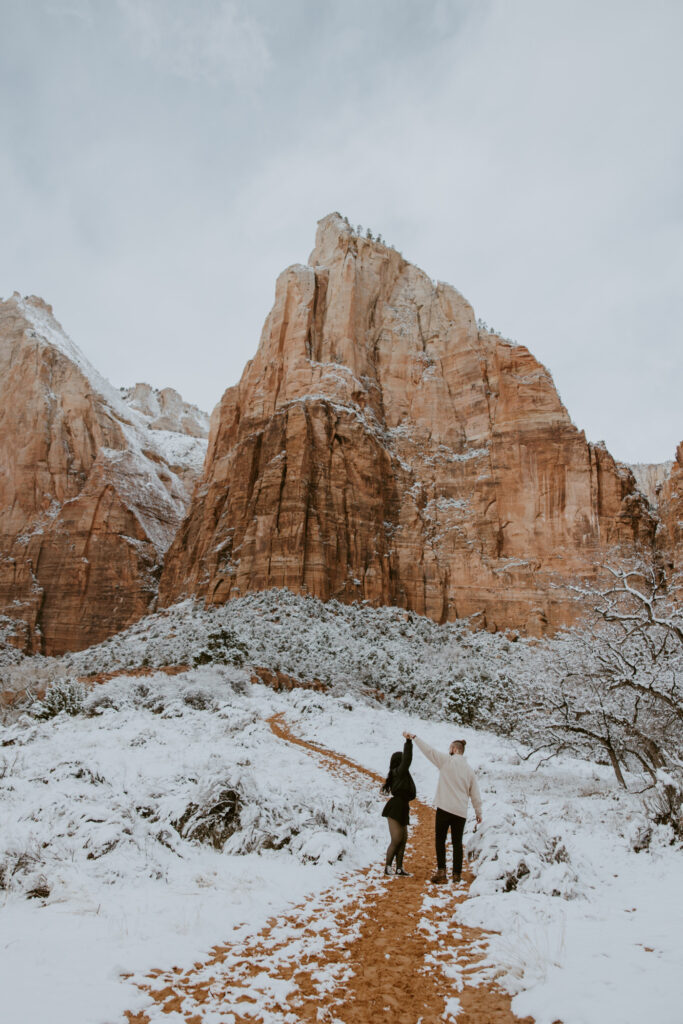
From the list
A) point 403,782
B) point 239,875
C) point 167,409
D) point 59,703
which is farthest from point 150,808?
point 167,409

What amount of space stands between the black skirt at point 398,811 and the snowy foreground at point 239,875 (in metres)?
0.80

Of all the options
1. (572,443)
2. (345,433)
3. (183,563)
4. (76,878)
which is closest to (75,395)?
(183,563)

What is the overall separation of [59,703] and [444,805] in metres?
14.5

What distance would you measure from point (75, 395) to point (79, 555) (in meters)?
21.6

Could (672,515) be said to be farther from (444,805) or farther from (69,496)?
(69,496)

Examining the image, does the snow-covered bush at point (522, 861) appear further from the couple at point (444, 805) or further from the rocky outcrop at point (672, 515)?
the rocky outcrop at point (672, 515)

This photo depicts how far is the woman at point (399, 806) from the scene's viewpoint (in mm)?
6898

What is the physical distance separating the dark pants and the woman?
0.37 m

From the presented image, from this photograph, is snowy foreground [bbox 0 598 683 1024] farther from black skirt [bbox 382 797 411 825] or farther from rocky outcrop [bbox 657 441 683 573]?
rocky outcrop [bbox 657 441 683 573]

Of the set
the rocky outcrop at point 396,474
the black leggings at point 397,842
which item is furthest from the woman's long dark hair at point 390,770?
the rocky outcrop at point 396,474

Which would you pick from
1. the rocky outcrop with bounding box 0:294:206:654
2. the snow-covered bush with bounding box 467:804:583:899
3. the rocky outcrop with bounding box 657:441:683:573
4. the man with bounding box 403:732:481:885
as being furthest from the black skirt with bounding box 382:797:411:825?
the rocky outcrop with bounding box 0:294:206:654

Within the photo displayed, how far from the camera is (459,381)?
58.6 meters

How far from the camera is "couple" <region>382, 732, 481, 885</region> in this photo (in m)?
6.59

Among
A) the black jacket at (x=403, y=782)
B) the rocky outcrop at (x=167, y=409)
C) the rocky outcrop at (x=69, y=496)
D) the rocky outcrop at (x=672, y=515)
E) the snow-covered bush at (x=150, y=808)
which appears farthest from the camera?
the rocky outcrop at (x=167, y=409)
